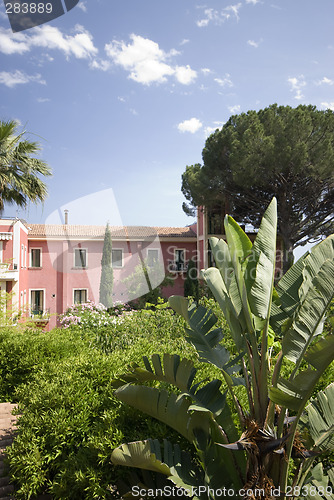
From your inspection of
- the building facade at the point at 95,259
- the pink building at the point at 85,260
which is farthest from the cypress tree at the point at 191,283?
the pink building at the point at 85,260

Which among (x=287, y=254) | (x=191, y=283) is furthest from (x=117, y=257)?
(x=287, y=254)

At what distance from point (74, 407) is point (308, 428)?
2.17 m

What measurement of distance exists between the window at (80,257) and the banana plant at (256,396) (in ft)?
75.0

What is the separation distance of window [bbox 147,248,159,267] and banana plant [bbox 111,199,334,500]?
21.1 metres

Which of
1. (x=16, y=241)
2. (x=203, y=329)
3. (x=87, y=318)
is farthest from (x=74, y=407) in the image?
(x=16, y=241)

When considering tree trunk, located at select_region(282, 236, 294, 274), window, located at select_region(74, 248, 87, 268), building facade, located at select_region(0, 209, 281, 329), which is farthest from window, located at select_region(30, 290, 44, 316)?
tree trunk, located at select_region(282, 236, 294, 274)

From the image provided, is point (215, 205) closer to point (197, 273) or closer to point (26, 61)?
point (197, 273)

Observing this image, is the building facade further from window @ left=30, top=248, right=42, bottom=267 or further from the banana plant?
the banana plant

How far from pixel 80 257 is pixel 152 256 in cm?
493

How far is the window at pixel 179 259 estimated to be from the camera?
26.0 metres

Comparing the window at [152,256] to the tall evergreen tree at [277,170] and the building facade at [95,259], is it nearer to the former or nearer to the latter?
the building facade at [95,259]

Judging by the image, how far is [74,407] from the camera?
374cm

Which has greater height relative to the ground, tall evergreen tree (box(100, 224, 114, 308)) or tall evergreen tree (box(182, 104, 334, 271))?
tall evergreen tree (box(182, 104, 334, 271))

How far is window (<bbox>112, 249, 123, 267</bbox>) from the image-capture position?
25266 millimetres
